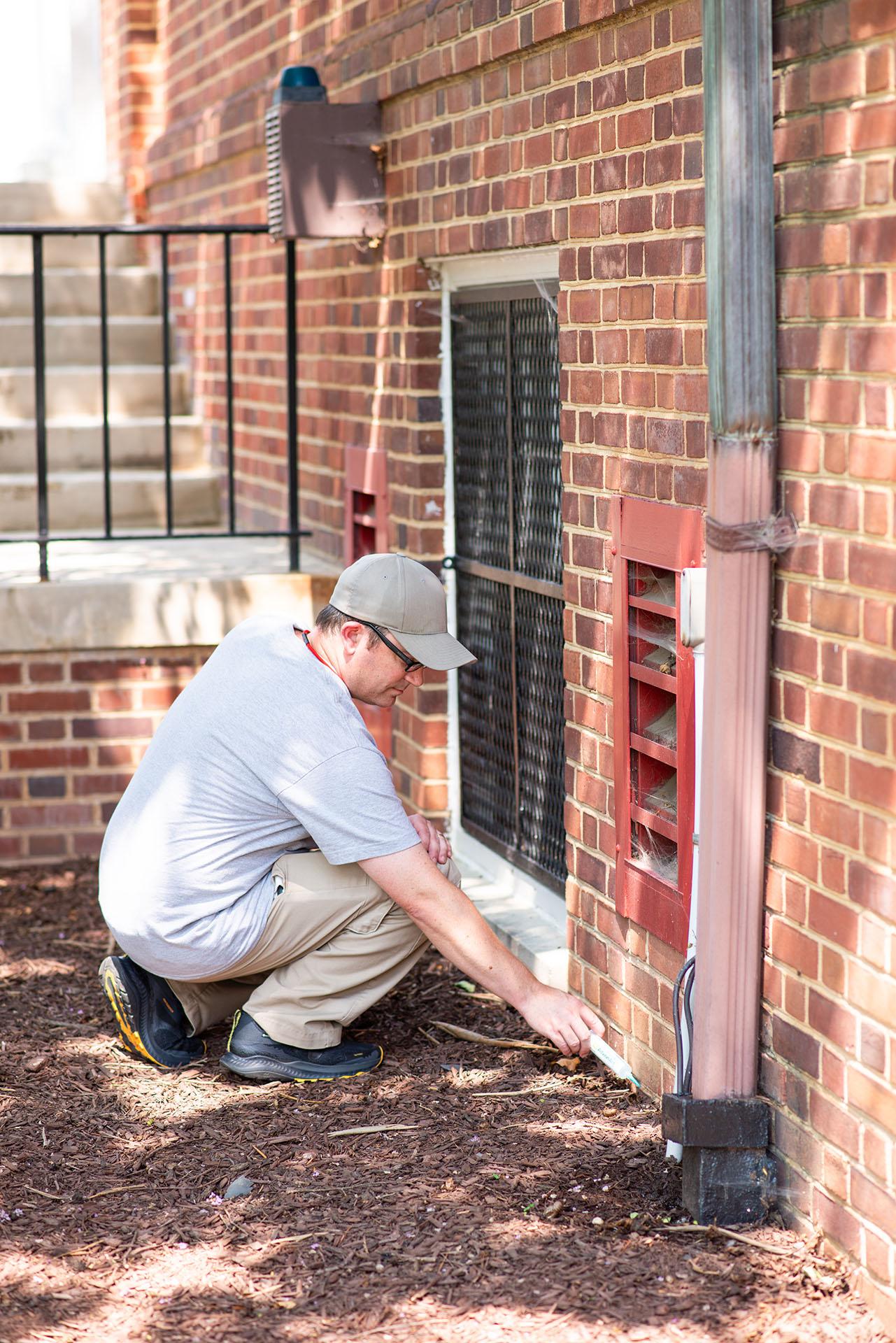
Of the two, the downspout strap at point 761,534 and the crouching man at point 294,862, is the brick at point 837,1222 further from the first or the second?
the downspout strap at point 761,534

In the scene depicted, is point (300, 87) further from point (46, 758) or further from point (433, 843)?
point (433, 843)

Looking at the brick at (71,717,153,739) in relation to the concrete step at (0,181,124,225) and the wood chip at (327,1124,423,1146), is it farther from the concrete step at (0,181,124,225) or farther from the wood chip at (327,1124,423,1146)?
the concrete step at (0,181,124,225)

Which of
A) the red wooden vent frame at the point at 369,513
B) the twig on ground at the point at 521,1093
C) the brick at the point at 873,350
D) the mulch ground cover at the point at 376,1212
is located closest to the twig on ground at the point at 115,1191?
the mulch ground cover at the point at 376,1212

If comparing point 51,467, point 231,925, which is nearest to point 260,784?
point 231,925

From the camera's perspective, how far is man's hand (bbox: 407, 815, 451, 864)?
365 cm

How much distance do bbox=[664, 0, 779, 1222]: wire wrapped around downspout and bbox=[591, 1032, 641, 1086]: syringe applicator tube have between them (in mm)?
584

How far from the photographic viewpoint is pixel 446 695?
4883 millimetres

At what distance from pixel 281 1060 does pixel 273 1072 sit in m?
0.04

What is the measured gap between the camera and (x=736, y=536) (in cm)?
265

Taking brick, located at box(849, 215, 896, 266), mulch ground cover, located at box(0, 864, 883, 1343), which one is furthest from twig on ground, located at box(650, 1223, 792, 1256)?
brick, located at box(849, 215, 896, 266)

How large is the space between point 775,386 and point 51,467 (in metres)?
5.09

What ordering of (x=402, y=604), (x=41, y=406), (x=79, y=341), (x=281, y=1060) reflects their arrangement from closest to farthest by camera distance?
1. (x=402, y=604)
2. (x=281, y=1060)
3. (x=41, y=406)
4. (x=79, y=341)

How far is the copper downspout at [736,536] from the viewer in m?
2.57

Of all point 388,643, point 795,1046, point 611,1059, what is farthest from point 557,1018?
point 388,643
